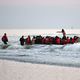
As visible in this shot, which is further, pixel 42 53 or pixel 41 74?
pixel 42 53

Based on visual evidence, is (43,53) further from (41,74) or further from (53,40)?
(41,74)

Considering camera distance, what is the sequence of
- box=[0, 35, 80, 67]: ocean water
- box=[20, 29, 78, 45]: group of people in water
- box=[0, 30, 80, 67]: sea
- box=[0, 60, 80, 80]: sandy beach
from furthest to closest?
box=[20, 29, 78, 45]: group of people in water < box=[0, 35, 80, 67]: ocean water < box=[0, 30, 80, 67]: sea < box=[0, 60, 80, 80]: sandy beach

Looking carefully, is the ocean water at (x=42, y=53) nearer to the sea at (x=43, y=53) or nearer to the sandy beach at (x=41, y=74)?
the sea at (x=43, y=53)

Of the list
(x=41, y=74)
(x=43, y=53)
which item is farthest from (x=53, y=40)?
(x=41, y=74)

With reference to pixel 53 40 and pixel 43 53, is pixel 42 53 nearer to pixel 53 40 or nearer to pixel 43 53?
pixel 43 53

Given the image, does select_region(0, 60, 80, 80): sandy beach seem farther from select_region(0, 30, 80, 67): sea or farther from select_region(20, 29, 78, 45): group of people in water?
select_region(20, 29, 78, 45): group of people in water

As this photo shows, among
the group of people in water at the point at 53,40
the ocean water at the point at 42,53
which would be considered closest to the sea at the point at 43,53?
the ocean water at the point at 42,53

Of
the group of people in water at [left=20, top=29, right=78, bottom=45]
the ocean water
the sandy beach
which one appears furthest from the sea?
the sandy beach

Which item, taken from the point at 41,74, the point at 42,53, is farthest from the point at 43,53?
the point at 41,74

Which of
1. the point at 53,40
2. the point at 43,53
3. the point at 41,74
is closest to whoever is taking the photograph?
the point at 41,74

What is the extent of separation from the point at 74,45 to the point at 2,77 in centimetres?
1219

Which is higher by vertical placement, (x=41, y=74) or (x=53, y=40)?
(x=53, y=40)

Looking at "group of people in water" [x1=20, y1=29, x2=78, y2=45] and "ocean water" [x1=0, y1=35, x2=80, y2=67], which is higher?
"group of people in water" [x1=20, y1=29, x2=78, y2=45]

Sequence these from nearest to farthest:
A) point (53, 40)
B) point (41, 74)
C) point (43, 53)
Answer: point (41, 74) → point (43, 53) → point (53, 40)
